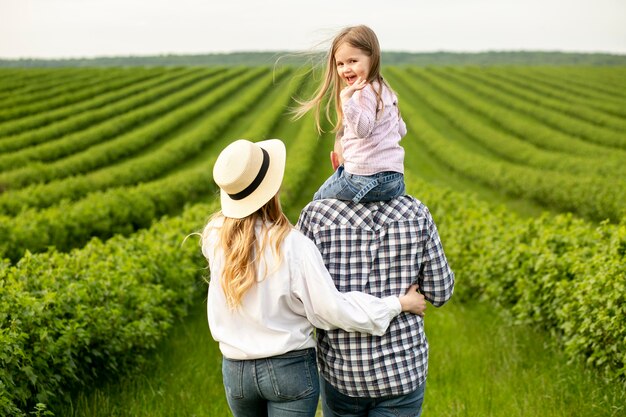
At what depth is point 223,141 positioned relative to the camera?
34.0 m

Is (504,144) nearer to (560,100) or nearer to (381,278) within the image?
(560,100)

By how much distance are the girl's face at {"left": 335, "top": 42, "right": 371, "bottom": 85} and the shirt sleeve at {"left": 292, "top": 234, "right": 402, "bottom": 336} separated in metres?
0.79

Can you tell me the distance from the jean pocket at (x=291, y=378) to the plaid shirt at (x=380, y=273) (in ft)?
0.51

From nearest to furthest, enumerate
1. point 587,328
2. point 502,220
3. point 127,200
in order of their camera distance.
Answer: point 587,328 < point 502,220 < point 127,200

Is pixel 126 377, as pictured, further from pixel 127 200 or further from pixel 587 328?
pixel 127 200

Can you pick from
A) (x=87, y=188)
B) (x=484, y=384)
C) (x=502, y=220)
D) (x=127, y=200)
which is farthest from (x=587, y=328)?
(x=87, y=188)

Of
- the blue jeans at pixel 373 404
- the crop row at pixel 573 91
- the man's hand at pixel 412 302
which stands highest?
the man's hand at pixel 412 302

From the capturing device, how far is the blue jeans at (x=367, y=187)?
114 inches

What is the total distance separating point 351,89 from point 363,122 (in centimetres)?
18

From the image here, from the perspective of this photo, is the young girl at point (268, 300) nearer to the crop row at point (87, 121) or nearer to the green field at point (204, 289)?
the green field at point (204, 289)

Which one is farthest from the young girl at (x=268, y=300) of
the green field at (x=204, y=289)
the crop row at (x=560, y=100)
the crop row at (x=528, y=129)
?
the crop row at (x=560, y=100)

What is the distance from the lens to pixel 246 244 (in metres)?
2.73

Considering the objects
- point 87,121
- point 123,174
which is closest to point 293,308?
point 123,174

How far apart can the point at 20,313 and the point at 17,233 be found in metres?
7.18
